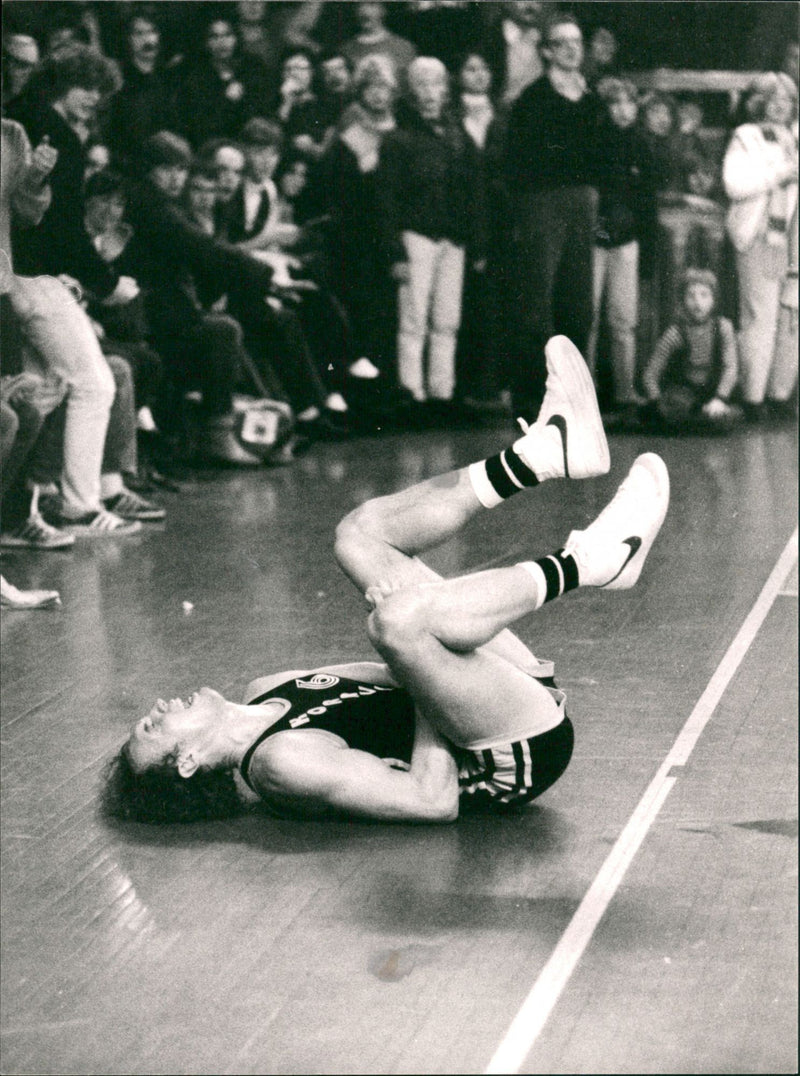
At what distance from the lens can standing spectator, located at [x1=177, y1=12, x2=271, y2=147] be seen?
4.05 m

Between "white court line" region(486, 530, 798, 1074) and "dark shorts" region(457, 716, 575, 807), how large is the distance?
171mm

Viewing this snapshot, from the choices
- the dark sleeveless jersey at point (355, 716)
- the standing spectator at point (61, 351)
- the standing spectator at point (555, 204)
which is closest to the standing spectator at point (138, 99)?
the standing spectator at point (61, 351)

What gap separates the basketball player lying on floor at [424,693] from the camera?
2609 millimetres

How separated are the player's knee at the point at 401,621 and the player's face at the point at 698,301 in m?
0.56

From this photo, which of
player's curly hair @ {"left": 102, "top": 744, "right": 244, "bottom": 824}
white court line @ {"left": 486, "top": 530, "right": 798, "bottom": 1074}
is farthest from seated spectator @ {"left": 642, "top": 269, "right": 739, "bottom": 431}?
player's curly hair @ {"left": 102, "top": 744, "right": 244, "bottom": 824}

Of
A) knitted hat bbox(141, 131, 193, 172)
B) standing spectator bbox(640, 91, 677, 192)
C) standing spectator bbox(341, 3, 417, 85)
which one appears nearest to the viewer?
standing spectator bbox(640, 91, 677, 192)

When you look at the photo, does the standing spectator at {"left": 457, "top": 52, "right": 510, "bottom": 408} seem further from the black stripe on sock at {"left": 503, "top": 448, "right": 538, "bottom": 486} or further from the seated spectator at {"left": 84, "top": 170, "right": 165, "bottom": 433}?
the seated spectator at {"left": 84, "top": 170, "right": 165, "bottom": 433}

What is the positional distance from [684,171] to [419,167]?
68 cm

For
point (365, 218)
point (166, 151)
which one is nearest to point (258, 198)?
point (365, 218)

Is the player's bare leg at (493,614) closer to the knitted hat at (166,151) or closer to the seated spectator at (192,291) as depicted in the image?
the seated spectator at (192,291)

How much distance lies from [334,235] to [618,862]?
1.54m

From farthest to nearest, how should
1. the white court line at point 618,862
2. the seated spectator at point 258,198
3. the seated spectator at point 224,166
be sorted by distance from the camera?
the seated spectator at point 224,166 < the seated spectator at point 258,198 < the white court line at point 618,862

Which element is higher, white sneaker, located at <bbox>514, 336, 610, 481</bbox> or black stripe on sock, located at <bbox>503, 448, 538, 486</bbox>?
white sneaker, located at <bbox>514, 336, 610, 481</bbox>

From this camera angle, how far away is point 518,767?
2.81 metres
